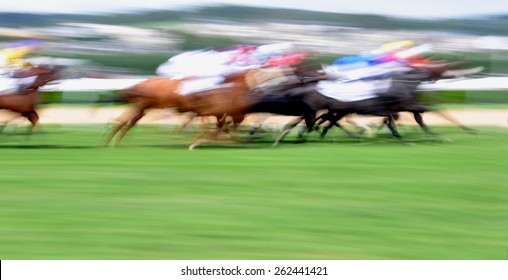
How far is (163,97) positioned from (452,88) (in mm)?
7767

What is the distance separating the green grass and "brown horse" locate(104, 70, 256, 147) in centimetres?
44

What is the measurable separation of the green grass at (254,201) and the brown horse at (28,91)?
18.6 inches

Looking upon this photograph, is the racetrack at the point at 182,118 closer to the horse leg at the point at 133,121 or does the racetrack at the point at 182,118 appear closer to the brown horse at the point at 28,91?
the horse leg at the point at 133,121

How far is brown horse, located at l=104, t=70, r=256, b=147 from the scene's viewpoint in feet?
40.8

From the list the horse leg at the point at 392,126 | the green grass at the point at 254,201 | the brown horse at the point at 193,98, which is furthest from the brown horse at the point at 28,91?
the horse leg at the point at 392,126

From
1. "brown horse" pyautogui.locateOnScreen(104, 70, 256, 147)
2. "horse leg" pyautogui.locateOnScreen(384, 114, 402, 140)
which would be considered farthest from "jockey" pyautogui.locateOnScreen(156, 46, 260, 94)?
"horse leg" pyautogui.locateOnScreen(384, 114, 402, 140)

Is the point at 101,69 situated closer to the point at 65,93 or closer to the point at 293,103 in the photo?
the point at 65,93

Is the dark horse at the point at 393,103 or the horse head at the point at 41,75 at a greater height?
the horse head at the point at 41,75

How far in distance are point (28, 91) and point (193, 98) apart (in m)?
1.81

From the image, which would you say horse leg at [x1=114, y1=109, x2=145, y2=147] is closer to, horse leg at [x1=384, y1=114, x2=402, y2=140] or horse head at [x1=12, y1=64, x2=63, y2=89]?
horse head at [x1=12, y1=64, x2=63, y2=89]

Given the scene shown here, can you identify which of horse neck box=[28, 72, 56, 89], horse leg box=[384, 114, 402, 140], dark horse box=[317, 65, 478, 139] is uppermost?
horse neck box=[28, 72, 56, 89]

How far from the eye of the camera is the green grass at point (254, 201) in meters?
6.68

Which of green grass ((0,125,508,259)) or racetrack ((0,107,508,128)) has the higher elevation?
racetrack ((0,107,508,128))

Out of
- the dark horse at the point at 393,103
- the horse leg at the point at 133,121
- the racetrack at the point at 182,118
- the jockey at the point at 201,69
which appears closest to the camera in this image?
the jockey at the point at 201,69
